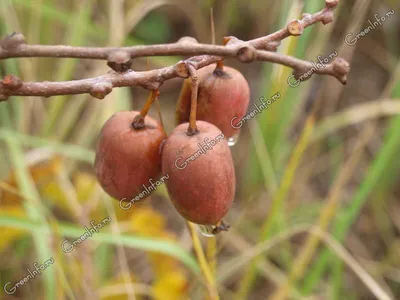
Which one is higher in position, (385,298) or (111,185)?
(111,185)

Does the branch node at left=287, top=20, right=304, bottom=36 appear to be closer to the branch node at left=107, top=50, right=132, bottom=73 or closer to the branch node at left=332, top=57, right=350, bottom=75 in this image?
the branch node at left=332, top=57, right=350, bottom=75

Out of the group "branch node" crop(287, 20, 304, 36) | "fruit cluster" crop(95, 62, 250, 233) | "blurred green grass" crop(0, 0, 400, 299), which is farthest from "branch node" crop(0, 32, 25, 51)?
"blurred green grass" crop(0, 0, 400, 299)

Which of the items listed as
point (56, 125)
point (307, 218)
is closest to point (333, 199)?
point (307, 218)

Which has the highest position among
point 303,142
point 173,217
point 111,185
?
point 111,185

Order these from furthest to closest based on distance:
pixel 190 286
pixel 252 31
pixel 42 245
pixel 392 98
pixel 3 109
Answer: pixel 252 31, pixel 3 109, pixel 392 98, pixel 190 286, pixel 42 245

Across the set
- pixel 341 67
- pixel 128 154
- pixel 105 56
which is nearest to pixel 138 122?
pixel 128 154

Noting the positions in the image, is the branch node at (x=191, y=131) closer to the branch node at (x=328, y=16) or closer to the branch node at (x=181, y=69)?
the branch node at (x=181, y=69)

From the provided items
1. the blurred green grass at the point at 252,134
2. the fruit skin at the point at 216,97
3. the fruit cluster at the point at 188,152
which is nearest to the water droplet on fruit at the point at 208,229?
the fruit cluster at the point at 188,152

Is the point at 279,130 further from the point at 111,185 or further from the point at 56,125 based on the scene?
the point at 111,185

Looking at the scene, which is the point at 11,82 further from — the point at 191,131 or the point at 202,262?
the point at 202,262
